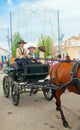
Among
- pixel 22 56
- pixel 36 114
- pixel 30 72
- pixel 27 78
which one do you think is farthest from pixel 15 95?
pixel 36 114

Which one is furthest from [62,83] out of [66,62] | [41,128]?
[41,128]

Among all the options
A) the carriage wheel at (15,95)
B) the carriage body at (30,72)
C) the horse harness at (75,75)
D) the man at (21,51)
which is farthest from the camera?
the man at (21,51)

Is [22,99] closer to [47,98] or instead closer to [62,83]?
[47,98]

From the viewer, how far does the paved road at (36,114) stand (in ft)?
22.8

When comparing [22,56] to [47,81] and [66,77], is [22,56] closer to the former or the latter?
[47,81]

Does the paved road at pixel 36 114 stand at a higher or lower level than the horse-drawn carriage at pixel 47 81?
lower

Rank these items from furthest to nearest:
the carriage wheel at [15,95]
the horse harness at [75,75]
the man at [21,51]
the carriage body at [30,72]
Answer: the man at [21,51] < the carriage body at [30,72] < the carriage wheel at [15,95] < the horse harness at [75,75]

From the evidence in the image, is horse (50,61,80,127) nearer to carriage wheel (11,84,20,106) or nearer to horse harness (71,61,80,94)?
horse harness (71,61,80,94)

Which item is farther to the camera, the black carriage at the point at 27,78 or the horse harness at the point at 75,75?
the black carriage at the point at 27,78

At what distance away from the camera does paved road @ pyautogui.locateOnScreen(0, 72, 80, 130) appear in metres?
6.94

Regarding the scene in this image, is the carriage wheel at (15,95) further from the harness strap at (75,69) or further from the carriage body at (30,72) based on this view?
the harness strap at (75,69)

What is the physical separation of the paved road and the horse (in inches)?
13.6

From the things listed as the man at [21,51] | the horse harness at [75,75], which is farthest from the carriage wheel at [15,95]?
the horse harness at [75,75]

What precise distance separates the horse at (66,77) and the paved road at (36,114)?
13.6 inches
